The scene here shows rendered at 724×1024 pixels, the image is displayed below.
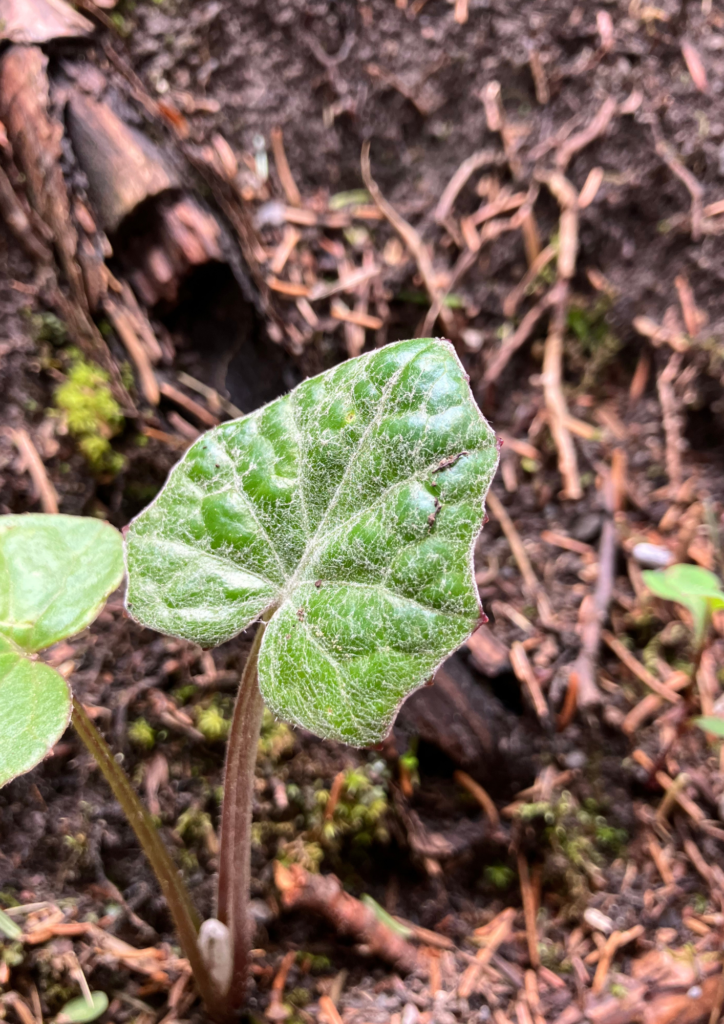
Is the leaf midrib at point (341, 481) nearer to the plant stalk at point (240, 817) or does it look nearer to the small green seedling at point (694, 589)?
the plant stalk at point (240, 817)

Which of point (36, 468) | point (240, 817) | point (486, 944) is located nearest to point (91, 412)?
point (36, 468)

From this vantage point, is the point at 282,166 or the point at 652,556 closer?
the point at 652,556

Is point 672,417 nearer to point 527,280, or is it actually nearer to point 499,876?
point 527,280

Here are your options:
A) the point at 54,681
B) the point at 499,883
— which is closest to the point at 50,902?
the point at 54,681

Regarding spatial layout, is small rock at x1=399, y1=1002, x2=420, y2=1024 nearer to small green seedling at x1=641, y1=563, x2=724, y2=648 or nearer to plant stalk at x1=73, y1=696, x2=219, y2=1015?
plant stalk at x1=73, y1=696, x2=219, y2=1015

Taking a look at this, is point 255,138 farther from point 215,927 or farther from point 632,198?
point 215,927

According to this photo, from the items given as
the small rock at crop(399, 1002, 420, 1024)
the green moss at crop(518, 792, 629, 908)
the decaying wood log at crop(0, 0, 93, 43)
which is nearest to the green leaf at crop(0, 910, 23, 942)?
the small rock at crop(399, 1002, 420, 1024)

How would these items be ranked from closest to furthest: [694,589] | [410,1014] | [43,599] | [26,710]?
[26,710] < [43,599] < [410,1014] < [694,589]
